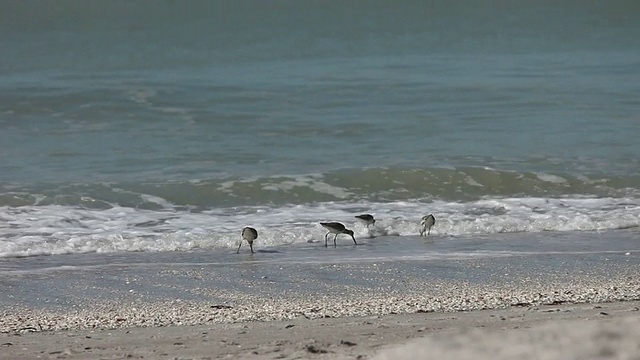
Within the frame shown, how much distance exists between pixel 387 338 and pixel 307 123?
8287mm

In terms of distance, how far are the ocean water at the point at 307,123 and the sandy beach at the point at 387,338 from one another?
2.08m

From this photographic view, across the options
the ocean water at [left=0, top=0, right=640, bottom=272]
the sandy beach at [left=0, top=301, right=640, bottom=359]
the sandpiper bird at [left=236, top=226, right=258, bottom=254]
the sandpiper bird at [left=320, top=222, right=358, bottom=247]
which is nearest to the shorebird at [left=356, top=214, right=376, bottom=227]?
the ocean water at [left=0, top=0, right=640, bottom=272]

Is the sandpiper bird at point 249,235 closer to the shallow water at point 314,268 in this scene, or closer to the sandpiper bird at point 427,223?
the shallow water at point 314,268

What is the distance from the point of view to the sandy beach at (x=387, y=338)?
143 inches

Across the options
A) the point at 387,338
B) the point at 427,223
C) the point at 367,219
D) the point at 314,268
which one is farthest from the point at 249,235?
the point at 387,338

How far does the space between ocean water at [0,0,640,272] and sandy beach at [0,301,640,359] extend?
2.08 m

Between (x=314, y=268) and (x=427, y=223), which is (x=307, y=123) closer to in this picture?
(x=427, y=223)

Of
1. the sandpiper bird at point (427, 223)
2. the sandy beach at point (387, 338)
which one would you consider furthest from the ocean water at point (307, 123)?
the sandy beach at point (387, 338)

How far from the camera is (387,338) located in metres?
4.56

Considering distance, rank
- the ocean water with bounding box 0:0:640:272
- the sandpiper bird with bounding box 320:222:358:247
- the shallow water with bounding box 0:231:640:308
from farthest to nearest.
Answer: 1. the ocean water with bounding box 0:0:640:272
2. the sandpiper bird with bounding box 320:222:358:247
3. the shallow water with bounding box 0:231:640:308

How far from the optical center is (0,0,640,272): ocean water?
830 centimetres

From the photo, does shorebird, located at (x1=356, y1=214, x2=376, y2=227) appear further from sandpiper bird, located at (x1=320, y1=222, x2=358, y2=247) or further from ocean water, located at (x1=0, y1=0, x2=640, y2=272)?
sandpiper bird, located at (x1=320, y1=222, x2=358, y2=247)

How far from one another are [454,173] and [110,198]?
9.72 feet

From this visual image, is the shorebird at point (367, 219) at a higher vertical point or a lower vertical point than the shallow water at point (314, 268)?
higher
